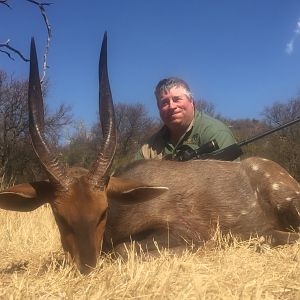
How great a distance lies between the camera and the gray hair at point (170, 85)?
7098mm

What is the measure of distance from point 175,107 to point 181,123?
0.78 feet

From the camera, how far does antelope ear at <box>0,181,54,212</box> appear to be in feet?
14.6

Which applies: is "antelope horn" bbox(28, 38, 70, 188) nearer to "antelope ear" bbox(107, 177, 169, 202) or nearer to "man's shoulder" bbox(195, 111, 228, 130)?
"antelope ear" bbox(107, 177, 169, 202)

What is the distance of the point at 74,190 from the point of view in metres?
4.30

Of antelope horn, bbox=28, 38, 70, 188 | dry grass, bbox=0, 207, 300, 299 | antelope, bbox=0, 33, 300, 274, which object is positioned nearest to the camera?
dry grass, bbox=0, 207, 300, 299

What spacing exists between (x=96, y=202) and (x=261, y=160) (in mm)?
2843

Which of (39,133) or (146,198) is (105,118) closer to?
(39,133)

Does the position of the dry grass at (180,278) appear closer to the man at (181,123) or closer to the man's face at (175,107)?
the man at (181,123)

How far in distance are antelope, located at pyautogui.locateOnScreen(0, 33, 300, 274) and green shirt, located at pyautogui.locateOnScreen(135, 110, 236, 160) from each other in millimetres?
752

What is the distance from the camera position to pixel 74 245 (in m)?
4.13

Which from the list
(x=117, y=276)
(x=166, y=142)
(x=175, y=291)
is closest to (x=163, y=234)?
(x=117, y=276)

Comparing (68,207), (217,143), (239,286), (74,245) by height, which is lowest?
(239,286)

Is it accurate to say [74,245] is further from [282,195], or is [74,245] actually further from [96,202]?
[282,195]

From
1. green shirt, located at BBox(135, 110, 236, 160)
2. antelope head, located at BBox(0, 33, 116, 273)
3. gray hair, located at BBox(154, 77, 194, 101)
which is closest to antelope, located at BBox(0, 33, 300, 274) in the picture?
antelope head, located at BBox(0, 33, 116, 273)
